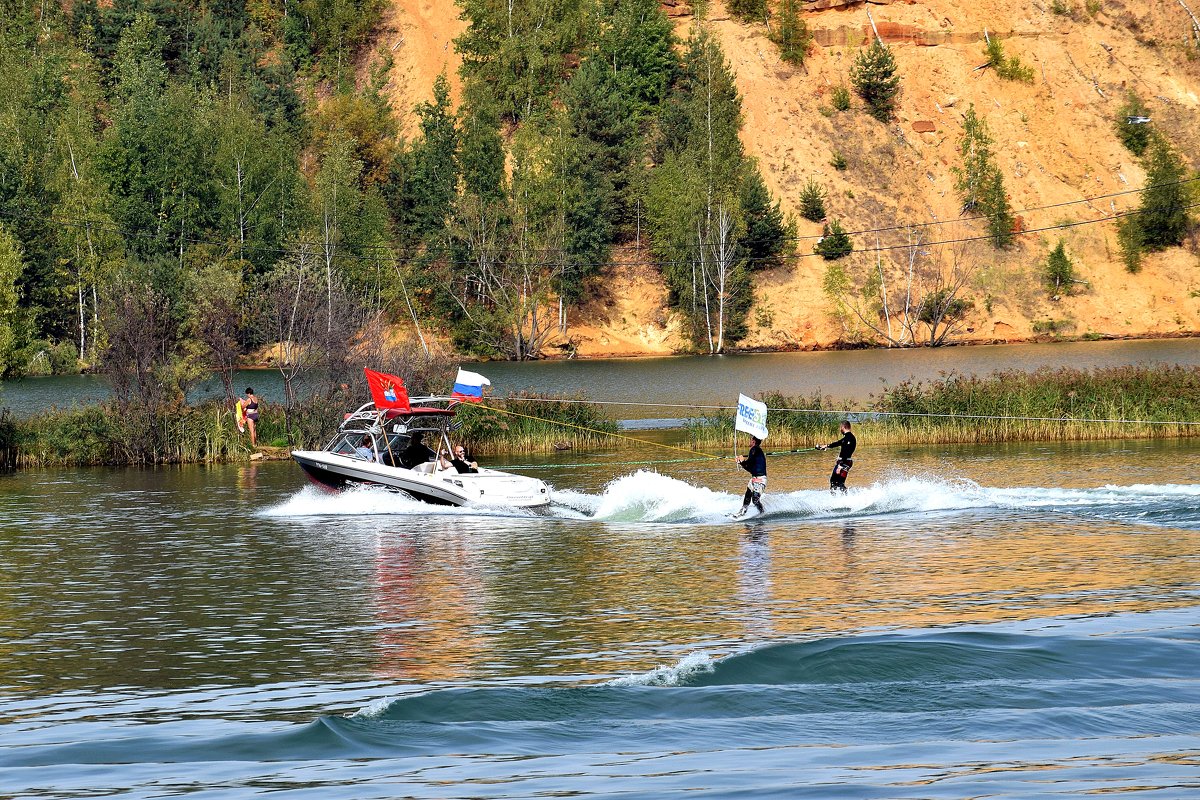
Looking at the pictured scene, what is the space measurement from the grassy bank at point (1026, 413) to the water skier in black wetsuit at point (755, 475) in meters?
14.8

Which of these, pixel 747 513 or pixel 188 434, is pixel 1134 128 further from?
pixel 747 513

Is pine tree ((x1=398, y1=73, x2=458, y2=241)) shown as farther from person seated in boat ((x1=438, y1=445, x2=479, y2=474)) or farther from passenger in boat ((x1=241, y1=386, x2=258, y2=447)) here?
person seated in boat ((x1=438, y1=445, x2=479, y2=474))

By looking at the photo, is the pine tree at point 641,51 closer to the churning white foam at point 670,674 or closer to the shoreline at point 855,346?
the shoreline at point 855,346

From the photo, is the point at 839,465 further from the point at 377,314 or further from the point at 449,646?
the point at 377,314

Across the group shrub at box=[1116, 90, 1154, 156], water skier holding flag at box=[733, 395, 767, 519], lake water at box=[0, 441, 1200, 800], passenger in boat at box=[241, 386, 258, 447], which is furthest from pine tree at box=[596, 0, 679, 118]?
water skier holding flag at box=[733, 395, 767, 519]

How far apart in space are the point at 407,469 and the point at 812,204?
83520mm

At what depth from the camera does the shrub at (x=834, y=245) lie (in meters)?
108

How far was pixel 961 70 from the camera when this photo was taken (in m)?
122

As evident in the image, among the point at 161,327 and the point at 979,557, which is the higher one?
the point at 161,327

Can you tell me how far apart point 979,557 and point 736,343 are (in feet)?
261

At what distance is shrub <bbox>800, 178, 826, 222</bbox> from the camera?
111 m

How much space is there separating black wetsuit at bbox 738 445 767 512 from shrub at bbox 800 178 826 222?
84061mm

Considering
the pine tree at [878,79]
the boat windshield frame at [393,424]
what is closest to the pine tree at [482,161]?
the pine tree at [878,79]

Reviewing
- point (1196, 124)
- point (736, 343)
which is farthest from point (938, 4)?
point (736, 343)
